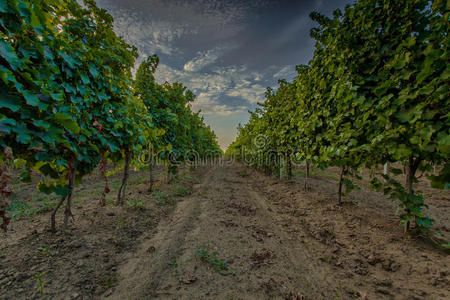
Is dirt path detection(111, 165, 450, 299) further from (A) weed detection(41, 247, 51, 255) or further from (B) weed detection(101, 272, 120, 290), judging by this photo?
(A) weed detection(41, 247, 51, 255)

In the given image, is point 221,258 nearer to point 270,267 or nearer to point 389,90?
point 270,267

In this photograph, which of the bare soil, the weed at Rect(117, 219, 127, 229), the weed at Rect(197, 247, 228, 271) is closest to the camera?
the bare soil

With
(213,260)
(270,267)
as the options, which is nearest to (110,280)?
(213,260)

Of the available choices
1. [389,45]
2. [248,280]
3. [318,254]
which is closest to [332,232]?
[318,254]

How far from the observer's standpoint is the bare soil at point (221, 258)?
6.79 feet

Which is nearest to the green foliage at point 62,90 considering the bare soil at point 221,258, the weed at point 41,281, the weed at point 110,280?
the weed at point 41,281

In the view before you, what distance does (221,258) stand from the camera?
8.85 feet

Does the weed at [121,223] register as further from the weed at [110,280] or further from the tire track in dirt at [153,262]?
the weed at [110,280]

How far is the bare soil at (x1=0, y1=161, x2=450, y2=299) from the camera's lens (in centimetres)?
207

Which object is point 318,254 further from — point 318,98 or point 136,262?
point 318,98

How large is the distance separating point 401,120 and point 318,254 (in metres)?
2.57

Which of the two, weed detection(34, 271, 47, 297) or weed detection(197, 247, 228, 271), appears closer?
weed detection(34, 271, 47, 297)

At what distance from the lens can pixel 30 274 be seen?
86.0 inches

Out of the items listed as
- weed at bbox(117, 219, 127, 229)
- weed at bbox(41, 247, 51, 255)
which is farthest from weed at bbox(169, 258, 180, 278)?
weed at bbox(41, 247, 51, 255)
